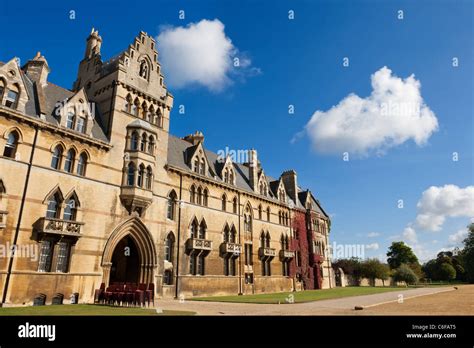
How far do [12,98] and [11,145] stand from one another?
3.49m

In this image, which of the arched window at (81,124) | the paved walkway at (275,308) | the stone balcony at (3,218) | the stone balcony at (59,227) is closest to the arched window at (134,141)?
the arched window at (81,124)

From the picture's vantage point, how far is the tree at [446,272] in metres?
93.9

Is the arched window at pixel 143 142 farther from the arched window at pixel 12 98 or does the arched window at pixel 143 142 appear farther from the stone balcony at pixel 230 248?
the stone balcony at pixel 230 248

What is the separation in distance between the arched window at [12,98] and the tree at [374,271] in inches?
2795

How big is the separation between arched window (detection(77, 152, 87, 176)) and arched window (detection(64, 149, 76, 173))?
525 mm

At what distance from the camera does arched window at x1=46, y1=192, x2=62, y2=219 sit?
22406 millimetres

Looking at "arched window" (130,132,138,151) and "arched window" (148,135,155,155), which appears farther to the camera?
"arched window" (148,135,155,155)

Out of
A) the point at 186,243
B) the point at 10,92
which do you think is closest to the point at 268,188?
the point at 186,243

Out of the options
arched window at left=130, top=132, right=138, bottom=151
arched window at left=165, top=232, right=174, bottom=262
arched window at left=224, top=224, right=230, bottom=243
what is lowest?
arched window at left=165, top=232, right=174, bottom=262

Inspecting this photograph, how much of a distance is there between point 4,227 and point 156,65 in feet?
68.0

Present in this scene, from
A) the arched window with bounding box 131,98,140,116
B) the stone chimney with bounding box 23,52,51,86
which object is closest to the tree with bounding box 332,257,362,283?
the arched window with bounding box 131,98,140,116

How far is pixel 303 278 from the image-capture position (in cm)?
4912

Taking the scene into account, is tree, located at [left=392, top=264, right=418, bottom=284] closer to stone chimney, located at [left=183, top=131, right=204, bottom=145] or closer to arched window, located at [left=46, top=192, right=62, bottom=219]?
stone chimney, located at [left=183, top=131, right=204, bottom=145]

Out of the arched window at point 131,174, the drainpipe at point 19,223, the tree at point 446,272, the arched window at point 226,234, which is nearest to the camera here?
the drainpipe at point 19,223
